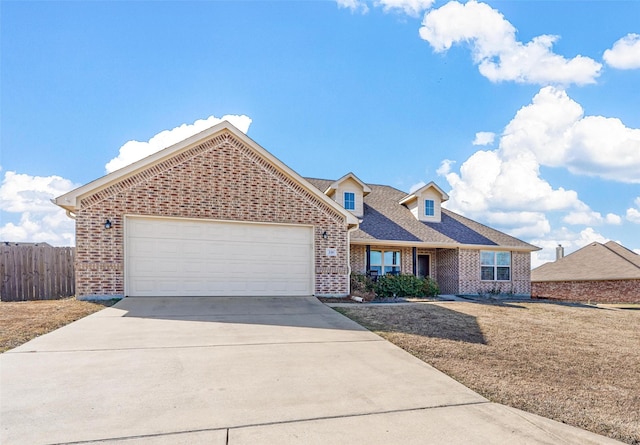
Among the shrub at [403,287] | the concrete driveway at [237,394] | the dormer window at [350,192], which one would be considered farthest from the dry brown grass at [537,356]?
the dormer window at [350,192]

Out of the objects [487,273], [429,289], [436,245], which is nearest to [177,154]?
[429,289]

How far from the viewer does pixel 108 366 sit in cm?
521

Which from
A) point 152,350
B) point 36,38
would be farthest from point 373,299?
point 36,38

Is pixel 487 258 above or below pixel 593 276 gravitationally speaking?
above

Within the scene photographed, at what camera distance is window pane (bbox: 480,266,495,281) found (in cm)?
1841

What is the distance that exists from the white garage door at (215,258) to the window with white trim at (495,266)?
9.89 metres

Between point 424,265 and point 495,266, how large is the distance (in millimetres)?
3303

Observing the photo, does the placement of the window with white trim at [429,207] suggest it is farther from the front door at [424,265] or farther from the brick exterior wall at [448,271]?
the front door at [424,265]

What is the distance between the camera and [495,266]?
1872 centimetres

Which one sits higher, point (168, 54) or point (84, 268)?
point (168, 54)

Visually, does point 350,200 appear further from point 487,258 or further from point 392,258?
point 487,258

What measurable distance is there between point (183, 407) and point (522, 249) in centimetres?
1857

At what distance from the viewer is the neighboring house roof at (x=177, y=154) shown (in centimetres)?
1059

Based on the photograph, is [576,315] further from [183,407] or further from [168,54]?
[168,54]
